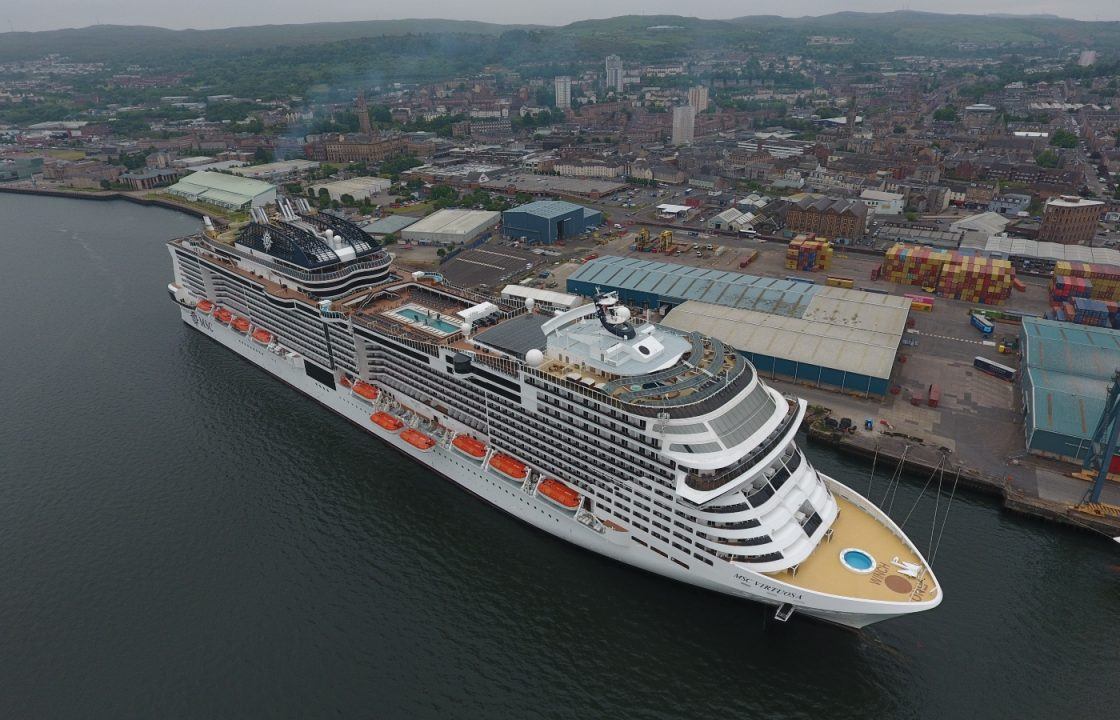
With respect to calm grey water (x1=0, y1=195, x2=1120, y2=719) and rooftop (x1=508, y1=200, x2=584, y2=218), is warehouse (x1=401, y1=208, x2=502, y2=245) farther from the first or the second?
calm grey water (x1=0, y1=195, x2=1120, y2=719)

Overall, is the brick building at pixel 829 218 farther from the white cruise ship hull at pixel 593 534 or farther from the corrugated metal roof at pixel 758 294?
the white cruise ship hull at pixel 593 534

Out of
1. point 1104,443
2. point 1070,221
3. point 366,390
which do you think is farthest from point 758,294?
point 1070,221

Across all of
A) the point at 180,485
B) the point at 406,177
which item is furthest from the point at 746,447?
the point at 406,177

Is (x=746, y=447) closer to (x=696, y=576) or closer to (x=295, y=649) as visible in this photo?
(x=696, y=576)

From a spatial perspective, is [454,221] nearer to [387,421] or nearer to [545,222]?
[545,222]

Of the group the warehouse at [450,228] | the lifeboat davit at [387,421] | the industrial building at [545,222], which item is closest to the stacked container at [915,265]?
the industrial building at [545,222]

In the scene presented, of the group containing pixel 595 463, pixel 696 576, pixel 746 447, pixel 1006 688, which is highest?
pixel 746 447

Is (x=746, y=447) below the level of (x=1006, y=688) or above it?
above
